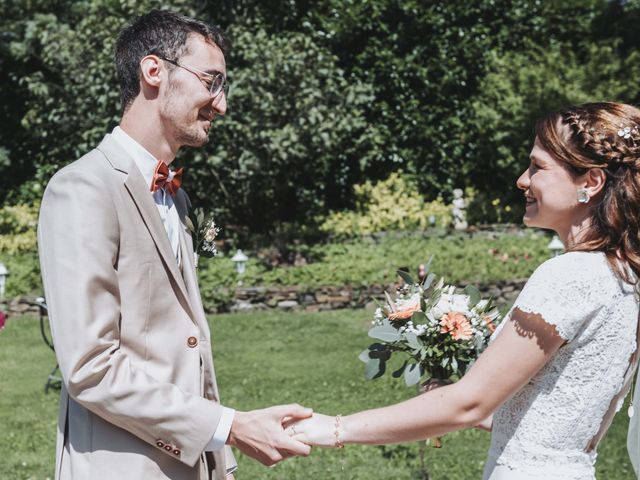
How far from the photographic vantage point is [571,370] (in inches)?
94.9

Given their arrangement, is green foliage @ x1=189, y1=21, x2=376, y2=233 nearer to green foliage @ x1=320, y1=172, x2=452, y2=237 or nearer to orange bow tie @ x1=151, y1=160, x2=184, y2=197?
green foliage @ x1=320, y1=172, x2=452, y2=237

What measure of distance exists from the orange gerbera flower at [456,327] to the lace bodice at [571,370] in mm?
425

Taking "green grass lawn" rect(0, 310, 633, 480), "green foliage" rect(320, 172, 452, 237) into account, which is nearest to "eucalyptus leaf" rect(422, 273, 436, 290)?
"green grass lawn" rect(0, 310, 633, 480)

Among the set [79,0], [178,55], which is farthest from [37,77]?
[178,55]

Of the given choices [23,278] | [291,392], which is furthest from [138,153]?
[23,278]

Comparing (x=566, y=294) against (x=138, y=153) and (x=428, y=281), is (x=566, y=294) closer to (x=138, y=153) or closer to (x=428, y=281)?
(x=428, y=281)

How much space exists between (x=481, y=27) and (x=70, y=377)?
1628cm

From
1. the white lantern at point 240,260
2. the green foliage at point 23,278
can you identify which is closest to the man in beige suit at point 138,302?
the green foliage at point 23,278

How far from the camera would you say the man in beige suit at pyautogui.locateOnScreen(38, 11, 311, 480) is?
84.8 inches

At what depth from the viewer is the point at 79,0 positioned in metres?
18.0

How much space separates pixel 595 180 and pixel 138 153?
4.83 feet

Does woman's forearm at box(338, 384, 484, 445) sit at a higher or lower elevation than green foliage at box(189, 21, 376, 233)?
higher

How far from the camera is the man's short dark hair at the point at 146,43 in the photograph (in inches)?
101

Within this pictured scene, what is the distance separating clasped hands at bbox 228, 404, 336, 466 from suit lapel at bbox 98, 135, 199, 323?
0.39m
